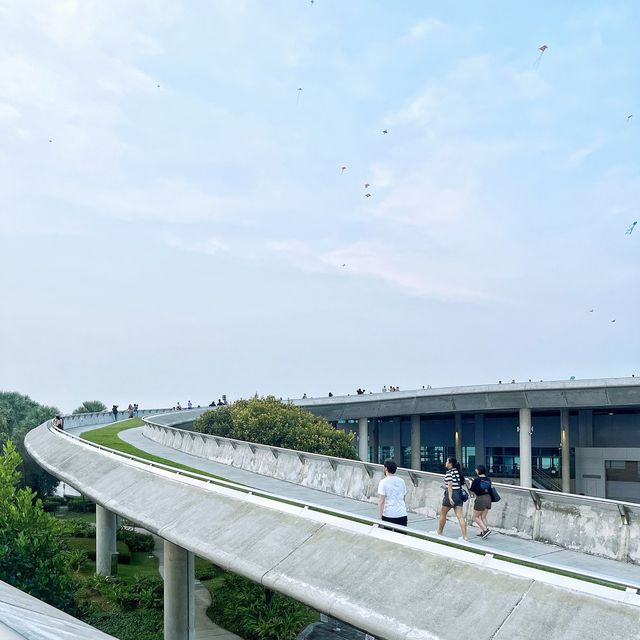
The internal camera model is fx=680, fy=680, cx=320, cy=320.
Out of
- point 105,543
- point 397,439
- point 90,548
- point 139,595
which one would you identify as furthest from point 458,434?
point 139,595

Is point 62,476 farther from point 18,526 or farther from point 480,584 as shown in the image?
point 480,584

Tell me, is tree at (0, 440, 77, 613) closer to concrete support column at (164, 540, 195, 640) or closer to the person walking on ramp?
concrete support column at (164, 540, 195, 640)

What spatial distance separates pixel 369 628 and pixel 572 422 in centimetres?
5582

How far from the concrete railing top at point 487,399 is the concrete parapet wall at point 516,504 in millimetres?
28274

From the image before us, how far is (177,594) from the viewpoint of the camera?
57.6 ft

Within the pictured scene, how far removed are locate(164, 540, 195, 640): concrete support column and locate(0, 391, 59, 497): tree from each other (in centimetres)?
3640

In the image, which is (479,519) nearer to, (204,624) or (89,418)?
(204,624)

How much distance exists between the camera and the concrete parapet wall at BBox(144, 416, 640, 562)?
1301 cm

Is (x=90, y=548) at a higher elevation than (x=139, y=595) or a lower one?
lower

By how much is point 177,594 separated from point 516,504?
892 cm

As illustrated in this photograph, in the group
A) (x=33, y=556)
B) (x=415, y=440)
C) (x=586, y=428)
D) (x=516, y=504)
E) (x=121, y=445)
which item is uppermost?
(x=516, y=504)

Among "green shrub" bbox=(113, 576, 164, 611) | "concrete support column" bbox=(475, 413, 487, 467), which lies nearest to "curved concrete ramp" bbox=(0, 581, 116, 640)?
"green shrub" bbox=(113, 576, 164, 611)

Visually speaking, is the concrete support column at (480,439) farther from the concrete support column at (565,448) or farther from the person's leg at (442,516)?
the person's leg at (442,516)

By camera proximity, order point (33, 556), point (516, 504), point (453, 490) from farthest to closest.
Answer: point (33, 556) < point (516, 504) < point (453, 490)
